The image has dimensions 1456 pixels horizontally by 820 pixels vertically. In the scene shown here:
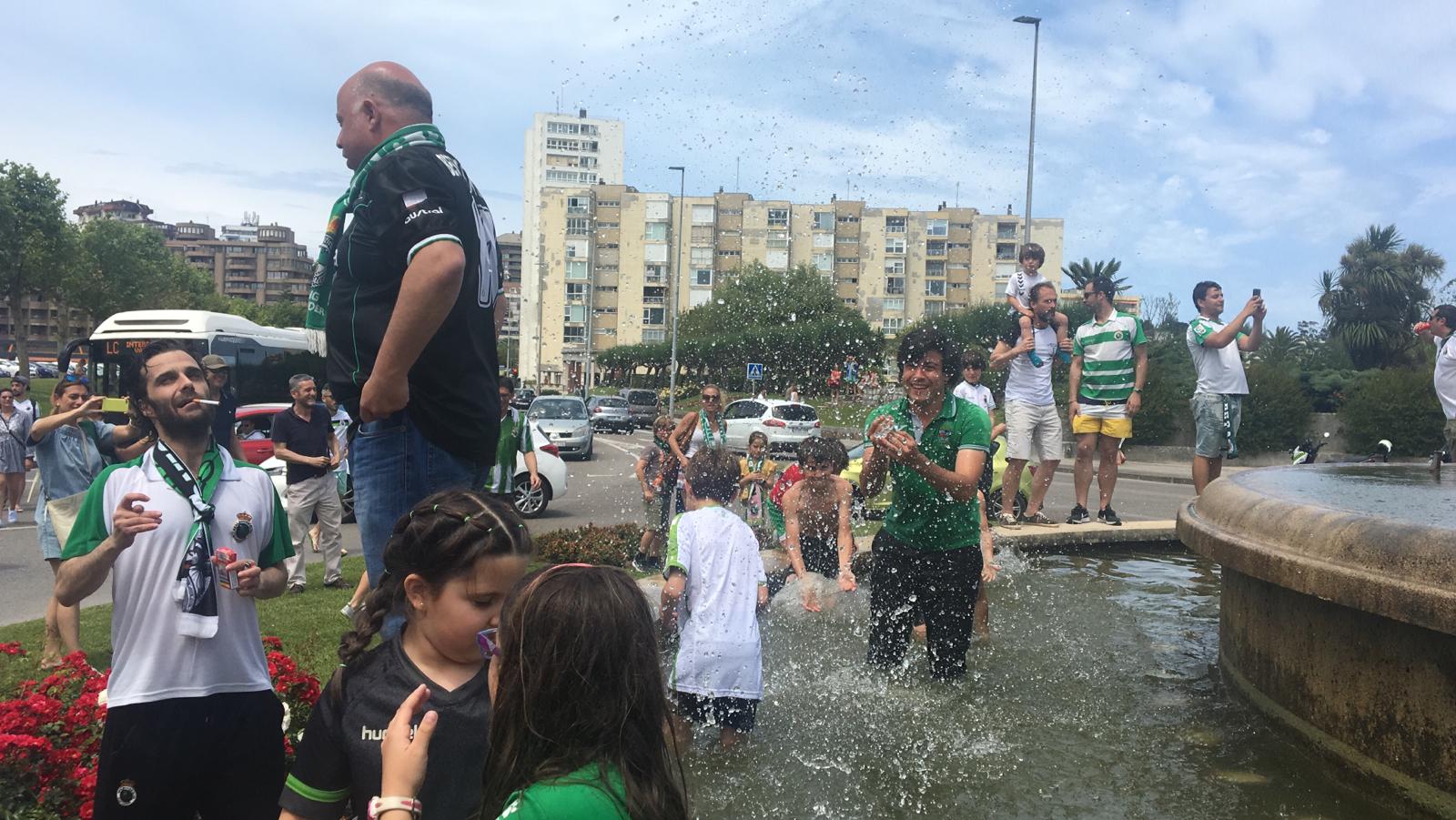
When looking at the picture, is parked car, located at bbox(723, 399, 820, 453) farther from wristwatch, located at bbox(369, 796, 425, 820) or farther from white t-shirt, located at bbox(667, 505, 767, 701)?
wristwatch, located at bbox(369, 796, 425, 820)

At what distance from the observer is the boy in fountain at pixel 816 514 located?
6.26 meters

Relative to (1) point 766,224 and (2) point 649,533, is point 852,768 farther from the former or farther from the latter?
(1) point 766,224

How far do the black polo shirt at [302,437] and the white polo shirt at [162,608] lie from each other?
623 centimetres

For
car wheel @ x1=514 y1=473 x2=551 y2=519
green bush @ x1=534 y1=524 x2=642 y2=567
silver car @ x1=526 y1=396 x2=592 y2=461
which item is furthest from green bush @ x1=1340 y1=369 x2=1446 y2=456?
green bush @ x1=534 y1=524 x2=642 y2=567

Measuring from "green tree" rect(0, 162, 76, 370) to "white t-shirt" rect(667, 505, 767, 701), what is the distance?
5930 centimetres

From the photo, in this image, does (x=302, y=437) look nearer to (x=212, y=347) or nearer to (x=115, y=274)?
(x=212, y=347)

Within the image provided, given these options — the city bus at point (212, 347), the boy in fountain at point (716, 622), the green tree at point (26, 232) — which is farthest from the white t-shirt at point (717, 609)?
the green tree at point (26, 232)

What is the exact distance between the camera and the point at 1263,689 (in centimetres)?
449

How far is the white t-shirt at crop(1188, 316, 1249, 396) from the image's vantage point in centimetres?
832

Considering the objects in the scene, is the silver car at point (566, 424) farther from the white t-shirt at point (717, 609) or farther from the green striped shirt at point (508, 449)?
the white t-shirt at point (717, 609)

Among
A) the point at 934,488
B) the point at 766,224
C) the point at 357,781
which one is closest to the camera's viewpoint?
the point at 357,781

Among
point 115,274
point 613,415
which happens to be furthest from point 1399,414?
point 115,274

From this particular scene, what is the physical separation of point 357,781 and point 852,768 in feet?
8.82

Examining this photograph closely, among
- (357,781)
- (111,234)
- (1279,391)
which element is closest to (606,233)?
(111,234)
